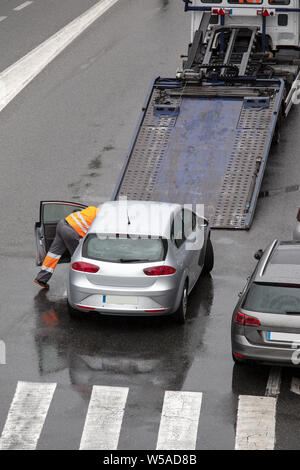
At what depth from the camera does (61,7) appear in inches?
1385

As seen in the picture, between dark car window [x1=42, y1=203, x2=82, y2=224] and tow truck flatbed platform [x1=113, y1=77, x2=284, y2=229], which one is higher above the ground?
dark car window [x1=42, y1=203, x2=82, y2=224]

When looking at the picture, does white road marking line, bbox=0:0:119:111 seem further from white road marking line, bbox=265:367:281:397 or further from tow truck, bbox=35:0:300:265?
white road marking line, bbox=265:367:281:397

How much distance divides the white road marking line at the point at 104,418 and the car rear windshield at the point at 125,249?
213cm

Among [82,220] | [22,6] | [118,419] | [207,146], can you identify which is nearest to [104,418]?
[118,419]

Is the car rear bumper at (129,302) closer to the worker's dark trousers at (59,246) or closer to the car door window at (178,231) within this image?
the car door window at (178,231)

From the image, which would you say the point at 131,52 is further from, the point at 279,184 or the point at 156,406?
the point at 156,406

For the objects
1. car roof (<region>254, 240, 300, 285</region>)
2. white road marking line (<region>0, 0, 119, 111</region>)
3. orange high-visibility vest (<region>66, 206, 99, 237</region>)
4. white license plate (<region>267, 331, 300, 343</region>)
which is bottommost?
white road marking line (<region>0, 0, 119, 111</region>)

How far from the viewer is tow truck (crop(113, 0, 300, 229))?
60.0 ft

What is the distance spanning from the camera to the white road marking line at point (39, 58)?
26.4m

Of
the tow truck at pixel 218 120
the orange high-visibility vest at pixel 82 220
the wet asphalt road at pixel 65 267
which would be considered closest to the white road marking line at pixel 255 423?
the wet asphalt road at pixel 65 267

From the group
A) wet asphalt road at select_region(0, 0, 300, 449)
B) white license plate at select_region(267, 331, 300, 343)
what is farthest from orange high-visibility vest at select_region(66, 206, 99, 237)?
white license plate at select_region(267, 331, 300, 343)

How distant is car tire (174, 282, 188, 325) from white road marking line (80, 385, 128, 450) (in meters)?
2.01

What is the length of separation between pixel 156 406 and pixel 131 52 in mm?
19061
